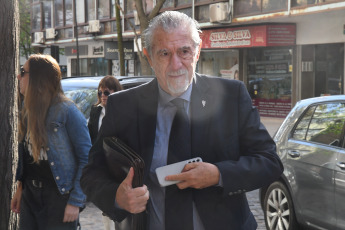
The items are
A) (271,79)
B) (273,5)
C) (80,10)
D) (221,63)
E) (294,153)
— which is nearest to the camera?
(294,153)

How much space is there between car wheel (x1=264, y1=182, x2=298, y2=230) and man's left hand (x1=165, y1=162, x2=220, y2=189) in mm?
3883

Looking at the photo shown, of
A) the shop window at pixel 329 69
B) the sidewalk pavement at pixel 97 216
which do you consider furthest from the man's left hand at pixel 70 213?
the shop window at pixel 329 69

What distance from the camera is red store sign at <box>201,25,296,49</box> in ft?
75.0

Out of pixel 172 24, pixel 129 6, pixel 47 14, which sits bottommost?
pixel 172 24

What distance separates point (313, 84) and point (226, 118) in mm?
20953

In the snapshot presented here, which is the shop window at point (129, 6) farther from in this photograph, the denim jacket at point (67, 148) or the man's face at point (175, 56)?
the man's face at point (175, 56)

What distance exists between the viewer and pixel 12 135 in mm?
4418

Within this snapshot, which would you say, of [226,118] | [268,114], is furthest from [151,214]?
[268,114]

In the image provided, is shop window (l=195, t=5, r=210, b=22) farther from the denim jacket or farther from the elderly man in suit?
the elderly man in suit

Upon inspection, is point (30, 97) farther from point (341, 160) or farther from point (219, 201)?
point (341, 160)

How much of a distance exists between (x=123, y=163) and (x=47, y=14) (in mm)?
43160

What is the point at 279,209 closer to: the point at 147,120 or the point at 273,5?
the point at 147,120

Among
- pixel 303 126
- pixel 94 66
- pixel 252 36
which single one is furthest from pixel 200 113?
pixel 94 66

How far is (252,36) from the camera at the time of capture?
2369 centimetres
